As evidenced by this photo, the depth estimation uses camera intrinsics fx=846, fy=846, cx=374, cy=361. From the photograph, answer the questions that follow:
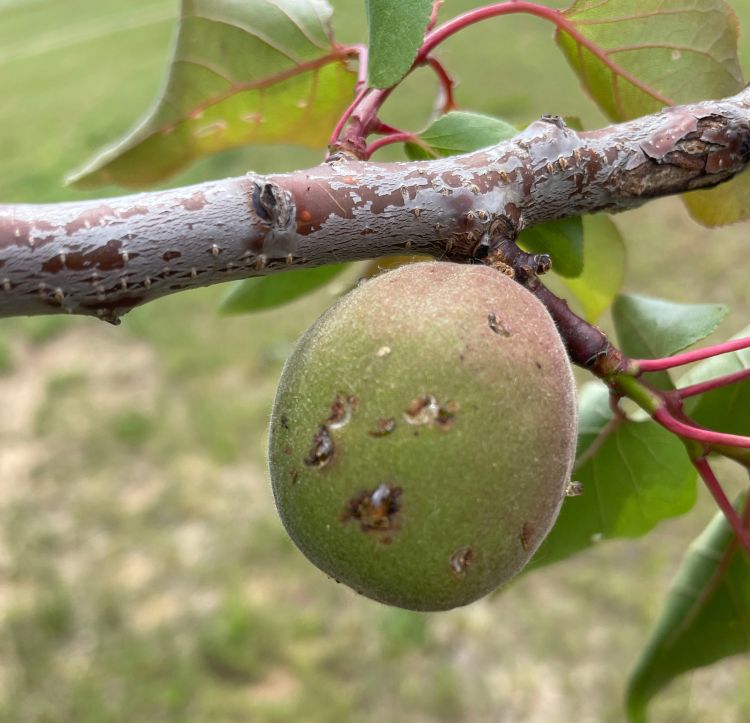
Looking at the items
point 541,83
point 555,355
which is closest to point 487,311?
point 555,355

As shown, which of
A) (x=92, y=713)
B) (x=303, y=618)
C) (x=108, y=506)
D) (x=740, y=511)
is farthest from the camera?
(x=108, y=506)

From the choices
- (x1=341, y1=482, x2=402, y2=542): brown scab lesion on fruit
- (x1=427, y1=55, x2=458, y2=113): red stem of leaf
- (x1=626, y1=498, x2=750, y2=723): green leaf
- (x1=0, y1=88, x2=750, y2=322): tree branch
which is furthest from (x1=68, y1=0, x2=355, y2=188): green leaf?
(x1=626, y1=498, x2=750, y2=723): green leaf

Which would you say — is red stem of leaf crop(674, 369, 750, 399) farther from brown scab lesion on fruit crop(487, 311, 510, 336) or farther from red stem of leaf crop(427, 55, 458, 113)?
red stem of leaf crop(427, 55, 458, 113)

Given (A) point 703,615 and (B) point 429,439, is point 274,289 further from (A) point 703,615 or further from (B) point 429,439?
(A) point 703,615

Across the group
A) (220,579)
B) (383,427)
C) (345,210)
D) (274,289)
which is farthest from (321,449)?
(220,579)

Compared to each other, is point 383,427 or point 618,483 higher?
point 383,427

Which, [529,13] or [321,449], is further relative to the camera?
[529,13]

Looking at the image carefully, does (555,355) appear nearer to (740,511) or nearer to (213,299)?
(740,511)
